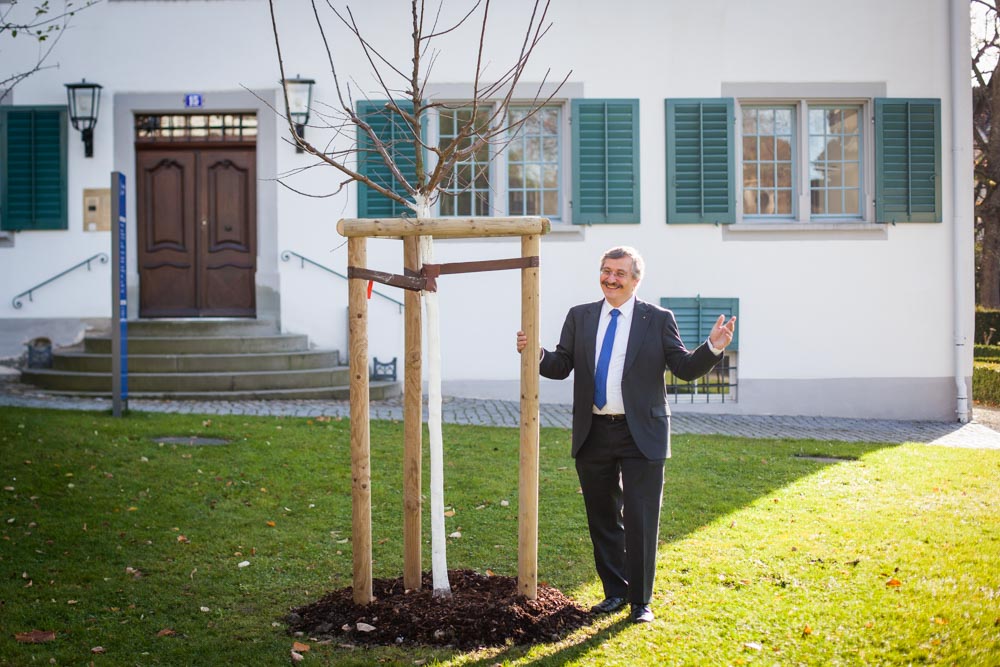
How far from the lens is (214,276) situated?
41.4ft

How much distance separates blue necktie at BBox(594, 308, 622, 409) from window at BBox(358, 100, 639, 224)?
7413 mm

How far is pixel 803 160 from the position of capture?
12.4 m

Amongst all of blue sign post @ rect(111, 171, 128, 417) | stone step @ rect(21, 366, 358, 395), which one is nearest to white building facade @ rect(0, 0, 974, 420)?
stone step @ rect(21, 366, 358, 395)

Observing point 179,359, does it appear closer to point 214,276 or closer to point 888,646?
point 214,276

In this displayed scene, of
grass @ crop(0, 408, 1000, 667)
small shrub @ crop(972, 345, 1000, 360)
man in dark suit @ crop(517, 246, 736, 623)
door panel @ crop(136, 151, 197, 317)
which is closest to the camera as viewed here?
grass @ crop(0, 408, 1000, 667)

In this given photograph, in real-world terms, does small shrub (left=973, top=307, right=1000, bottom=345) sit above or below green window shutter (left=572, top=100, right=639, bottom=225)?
below

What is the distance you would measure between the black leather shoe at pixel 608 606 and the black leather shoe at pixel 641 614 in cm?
12

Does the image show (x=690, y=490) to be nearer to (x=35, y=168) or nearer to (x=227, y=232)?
(x=227, y=232)

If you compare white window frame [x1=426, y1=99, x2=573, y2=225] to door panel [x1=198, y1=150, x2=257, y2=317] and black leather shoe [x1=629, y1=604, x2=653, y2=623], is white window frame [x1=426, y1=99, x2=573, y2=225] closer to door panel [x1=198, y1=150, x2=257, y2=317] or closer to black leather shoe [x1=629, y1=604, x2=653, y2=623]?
door panel [x1=198, y1=150, x2=257, y2=317]

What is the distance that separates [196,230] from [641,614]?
9.75m

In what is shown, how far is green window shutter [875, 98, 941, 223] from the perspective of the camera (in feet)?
40.2

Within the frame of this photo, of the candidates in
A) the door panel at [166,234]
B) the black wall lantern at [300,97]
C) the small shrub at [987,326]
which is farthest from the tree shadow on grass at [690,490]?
the small shrub at [987,326]

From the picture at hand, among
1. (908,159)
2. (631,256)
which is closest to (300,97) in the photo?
(908,159)

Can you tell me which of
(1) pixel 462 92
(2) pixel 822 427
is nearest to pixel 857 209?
(2) pixel 822 427
